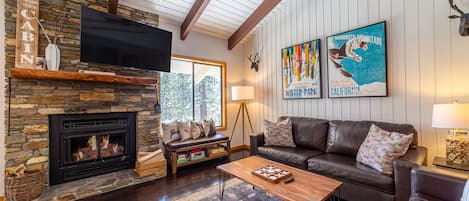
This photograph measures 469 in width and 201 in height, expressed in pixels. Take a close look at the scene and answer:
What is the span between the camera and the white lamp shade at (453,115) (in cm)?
183

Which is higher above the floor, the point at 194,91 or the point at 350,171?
the point at 194,91

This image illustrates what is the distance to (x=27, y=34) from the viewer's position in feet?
7.89

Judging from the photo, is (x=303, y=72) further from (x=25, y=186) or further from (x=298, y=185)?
(x=25, y=186)

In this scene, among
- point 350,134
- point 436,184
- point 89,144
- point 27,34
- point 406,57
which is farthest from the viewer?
point 89,144

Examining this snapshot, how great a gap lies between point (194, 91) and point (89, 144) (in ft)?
6.53

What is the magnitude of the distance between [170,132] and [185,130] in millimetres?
255

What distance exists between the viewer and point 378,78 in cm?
273

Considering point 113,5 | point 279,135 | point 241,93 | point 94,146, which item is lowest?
point 94,146

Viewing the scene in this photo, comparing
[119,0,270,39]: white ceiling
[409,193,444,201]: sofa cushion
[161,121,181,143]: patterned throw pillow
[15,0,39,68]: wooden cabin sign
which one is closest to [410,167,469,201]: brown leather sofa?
[409,193,444,201]: sofa cushion

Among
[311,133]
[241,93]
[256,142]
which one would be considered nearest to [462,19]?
[311,133]

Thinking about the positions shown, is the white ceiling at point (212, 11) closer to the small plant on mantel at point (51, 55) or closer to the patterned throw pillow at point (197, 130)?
the small plant on mantel at point (51, 55)

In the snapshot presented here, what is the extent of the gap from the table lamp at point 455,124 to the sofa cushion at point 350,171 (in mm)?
740

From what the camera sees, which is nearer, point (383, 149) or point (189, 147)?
point (383, 149)

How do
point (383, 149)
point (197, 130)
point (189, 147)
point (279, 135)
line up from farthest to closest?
point (197, 130), point (189, 147), point (279, 135), point (383, 149)
